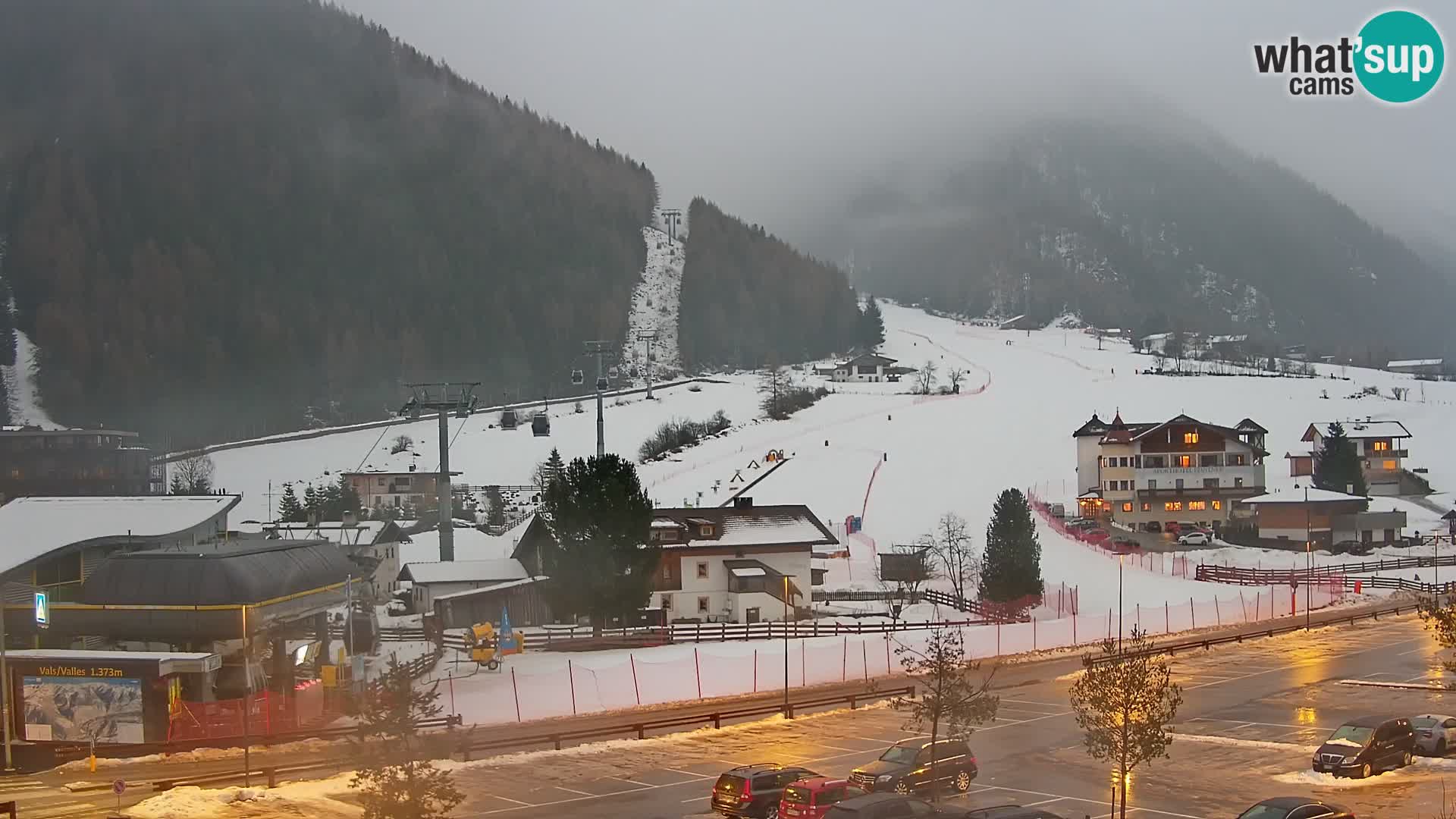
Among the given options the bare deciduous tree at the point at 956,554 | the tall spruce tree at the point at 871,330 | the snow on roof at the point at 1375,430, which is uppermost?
the tall spruce tree at the point at 871,330

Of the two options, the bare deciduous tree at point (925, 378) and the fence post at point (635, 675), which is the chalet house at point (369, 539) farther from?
the bare deciduous tree at point (925, 378)

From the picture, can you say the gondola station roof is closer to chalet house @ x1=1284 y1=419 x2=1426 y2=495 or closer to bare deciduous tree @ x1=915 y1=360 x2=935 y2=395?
chalet house @ x1=1284 y1=419 x2=1426 y2=495

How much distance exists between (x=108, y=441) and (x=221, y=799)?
7078cm

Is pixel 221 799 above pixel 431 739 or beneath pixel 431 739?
beneath

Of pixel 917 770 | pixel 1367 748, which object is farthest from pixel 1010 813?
pixel 1367 748

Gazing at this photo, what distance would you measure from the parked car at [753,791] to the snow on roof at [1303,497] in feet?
175

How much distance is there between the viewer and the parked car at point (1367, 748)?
79.8 feet

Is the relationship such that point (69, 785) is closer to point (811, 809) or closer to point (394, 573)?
point (811, 809)

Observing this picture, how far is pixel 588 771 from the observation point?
2600 centimetres

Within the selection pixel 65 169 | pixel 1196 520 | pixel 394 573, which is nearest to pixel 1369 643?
pixel 1196 520

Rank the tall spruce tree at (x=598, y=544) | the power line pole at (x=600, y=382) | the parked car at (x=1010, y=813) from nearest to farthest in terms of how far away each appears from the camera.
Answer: the parked car at (x=1010, y=813) → the tall spruce tree at (x=598, y=544) → the power line pole at (x=600, y=382)

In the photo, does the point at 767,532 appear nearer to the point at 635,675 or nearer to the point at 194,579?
the point at 635,675

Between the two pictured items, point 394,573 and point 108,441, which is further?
point 108,441

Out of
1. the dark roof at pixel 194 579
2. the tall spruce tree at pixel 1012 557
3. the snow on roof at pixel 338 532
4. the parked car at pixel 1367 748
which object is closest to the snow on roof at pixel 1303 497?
the tall spruce tree at pixel 1012 557
